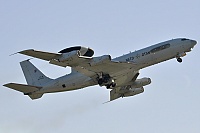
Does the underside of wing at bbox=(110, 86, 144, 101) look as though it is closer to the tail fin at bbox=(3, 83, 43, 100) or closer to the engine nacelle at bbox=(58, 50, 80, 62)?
the tail fin at bbox=(3, 83, 43, 100)

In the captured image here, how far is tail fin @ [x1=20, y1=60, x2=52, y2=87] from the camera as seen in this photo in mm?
88812

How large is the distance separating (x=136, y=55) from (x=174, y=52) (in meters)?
5.03

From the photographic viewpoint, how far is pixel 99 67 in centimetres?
7944

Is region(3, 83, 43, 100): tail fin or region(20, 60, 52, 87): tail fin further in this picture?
region(20, 60, 52, 87): tail fin

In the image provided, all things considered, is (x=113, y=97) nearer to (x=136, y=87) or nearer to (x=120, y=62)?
(x=136, y=87)

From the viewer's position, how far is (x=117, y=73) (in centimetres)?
8306

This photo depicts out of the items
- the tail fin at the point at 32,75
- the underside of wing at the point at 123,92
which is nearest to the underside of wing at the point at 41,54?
the tail fin at the point at 32,75

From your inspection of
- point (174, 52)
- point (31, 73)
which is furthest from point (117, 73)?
point (31, 73)

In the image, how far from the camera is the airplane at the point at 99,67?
74625 millimetres

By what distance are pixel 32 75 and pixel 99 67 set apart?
15.1m

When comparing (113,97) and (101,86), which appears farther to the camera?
(113,97)

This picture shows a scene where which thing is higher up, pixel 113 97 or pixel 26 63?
pixel 26 63

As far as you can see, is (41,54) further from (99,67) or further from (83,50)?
(99,67)

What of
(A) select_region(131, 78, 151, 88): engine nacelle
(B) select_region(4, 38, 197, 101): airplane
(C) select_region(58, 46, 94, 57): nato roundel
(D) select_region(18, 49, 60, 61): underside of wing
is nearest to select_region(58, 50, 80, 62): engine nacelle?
(B) select_region(4, 38, 197, 101): airplane
